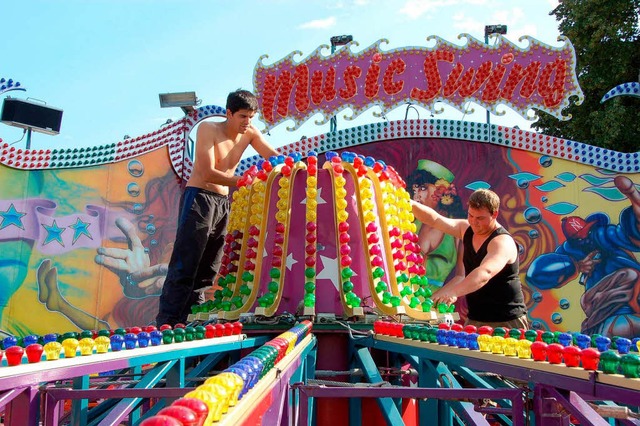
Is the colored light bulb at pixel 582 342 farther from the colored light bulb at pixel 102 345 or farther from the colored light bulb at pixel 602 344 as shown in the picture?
the colored light bulb at pixel 102 345

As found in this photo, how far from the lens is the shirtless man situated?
5.06 metres

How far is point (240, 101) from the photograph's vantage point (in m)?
5.04

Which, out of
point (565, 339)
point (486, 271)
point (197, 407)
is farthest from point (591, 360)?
point (486, 271)

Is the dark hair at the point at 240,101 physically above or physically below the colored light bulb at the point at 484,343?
above

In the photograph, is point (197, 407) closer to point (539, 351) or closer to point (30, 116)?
point (539, 351)

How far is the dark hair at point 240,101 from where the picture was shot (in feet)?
16.5

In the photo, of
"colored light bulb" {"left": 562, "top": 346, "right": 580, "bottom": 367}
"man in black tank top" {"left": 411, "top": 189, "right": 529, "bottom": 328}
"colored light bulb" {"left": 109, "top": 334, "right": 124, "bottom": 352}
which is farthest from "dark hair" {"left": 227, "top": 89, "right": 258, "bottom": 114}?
"colored light bulb" {"left": 562, "top": 346, "right": 580, "bottom": 367}

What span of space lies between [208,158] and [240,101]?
50cm

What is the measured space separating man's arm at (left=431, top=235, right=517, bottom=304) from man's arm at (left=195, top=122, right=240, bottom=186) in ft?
7.19

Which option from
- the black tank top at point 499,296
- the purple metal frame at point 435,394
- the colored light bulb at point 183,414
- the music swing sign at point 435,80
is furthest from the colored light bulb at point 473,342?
the music swing sign at point 435,80

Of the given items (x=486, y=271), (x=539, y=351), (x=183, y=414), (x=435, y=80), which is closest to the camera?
(x=183, y=414)

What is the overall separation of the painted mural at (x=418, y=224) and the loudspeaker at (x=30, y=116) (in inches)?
25.1

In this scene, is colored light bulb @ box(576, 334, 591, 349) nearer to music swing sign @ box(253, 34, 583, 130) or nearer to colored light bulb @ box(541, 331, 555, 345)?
colored light bulb @ box(541, 331, 555, 345)

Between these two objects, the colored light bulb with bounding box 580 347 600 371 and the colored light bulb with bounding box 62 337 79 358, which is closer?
the colored light bulb with bounding box 580 347 600 371
